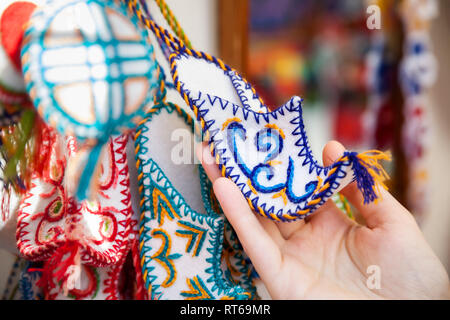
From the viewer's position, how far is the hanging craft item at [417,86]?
86 centimetres

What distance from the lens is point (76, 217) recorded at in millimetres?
296

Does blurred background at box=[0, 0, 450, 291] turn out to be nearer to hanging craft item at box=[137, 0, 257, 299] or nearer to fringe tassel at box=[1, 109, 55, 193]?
hanging craft item at box=[137, 0, 257, 299]

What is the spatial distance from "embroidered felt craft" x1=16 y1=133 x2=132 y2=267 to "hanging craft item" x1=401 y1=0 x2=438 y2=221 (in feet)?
2.61

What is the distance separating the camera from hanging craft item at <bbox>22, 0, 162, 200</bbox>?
0.21 metres

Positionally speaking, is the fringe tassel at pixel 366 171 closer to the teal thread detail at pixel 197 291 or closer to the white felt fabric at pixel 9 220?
the teal thread detail at pixel 197 291

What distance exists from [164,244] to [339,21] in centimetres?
64

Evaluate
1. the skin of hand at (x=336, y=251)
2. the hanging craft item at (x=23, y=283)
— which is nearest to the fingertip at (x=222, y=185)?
the skin of hand at (x=336, y=251)

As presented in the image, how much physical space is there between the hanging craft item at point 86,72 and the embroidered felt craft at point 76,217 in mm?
90

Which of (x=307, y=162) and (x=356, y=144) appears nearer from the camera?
(x=307, y=162)

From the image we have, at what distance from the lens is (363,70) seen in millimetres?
836

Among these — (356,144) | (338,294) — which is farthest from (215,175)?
(356,144)

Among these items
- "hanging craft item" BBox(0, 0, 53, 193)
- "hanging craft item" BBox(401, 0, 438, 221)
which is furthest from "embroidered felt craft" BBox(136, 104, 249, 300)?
"hanging craft item" BBox(401, 0, 438, 221)

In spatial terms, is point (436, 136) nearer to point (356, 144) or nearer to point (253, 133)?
point (356, 144)

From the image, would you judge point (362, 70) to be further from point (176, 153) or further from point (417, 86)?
point (176, 153)
